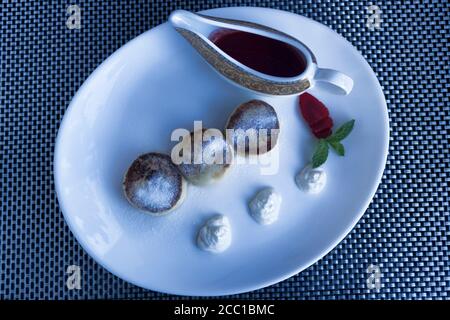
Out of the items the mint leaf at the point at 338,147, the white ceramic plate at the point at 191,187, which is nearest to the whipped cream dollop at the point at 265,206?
the white ceramic plate at the point at 191,187

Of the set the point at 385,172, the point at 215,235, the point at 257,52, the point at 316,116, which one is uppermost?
the point at 257,52

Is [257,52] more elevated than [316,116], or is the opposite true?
[257,52]

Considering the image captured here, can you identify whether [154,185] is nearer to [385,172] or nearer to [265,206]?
[265,206]

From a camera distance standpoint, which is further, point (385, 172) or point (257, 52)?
point (385, 172)

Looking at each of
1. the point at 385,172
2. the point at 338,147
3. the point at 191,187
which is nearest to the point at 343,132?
the point at 338,147

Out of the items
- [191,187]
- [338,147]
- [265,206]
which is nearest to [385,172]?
[338,147]
